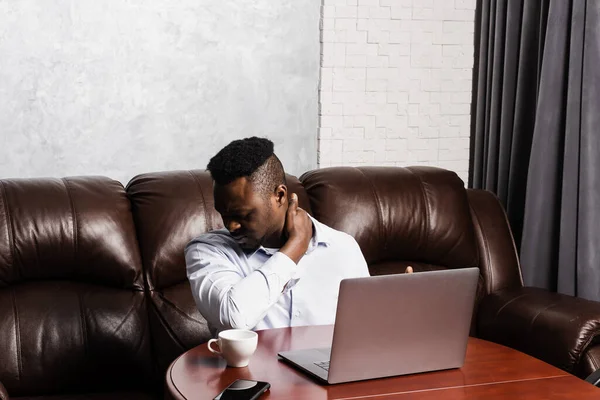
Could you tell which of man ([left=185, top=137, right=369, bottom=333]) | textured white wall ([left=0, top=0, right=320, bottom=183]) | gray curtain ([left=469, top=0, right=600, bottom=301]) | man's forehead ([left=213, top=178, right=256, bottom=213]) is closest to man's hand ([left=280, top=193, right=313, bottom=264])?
man ([left=185, top=137, right=369, bottom=333])

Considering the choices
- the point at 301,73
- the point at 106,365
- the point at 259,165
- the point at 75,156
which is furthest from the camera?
the point at 301,73

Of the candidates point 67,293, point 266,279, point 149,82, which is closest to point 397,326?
point 266,279

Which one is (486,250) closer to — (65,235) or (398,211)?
(398,211)

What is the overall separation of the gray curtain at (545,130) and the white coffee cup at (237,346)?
180 centimetres

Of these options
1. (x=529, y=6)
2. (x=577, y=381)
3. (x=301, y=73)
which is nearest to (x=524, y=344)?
(x=577, y=381)

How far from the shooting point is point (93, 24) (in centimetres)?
354

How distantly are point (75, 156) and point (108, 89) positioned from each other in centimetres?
33

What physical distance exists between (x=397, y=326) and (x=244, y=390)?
331mm

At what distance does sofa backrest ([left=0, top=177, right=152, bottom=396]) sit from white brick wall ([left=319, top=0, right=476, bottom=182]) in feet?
5.15

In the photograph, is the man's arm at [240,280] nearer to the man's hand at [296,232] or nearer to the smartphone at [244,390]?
the man's hand at [296,232]

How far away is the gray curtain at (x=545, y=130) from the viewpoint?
121 inches

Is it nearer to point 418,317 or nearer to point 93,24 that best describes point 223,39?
point 93,24

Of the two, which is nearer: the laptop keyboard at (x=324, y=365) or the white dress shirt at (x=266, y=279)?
the laptop keyboard at (x=324, y=365)

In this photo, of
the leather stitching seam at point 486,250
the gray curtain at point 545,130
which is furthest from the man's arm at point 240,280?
the gray curtain at point 545,130
